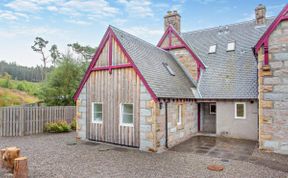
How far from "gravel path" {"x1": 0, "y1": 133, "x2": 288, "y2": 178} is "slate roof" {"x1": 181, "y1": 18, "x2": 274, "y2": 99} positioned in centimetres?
564

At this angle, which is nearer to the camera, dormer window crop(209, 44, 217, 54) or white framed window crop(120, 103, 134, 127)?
white framed window crop(120, 103, 134, 127)

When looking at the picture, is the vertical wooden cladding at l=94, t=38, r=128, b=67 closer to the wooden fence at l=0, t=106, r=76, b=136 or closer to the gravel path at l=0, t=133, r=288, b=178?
the gravel path at l=0, t=133, r=288, b=178

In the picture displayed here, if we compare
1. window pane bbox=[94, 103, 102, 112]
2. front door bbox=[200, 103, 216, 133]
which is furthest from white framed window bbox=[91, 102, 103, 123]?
front door bbox=[200, 103, 216, 133]

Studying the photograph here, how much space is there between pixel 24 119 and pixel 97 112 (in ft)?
18.0

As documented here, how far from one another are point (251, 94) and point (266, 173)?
6091 mm

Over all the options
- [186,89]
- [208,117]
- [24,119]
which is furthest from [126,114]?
[24,119]

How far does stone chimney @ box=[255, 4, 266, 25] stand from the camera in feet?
47.3

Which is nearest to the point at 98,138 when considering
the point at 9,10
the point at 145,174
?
the point at 145,174

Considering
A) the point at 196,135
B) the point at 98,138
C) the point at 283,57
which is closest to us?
the point at 283,57

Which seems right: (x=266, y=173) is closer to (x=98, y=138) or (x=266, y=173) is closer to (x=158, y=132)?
(x=158, y=132)

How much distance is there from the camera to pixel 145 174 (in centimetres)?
614

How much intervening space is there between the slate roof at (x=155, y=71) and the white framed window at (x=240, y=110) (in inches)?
114

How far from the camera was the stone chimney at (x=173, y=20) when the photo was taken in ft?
51.9

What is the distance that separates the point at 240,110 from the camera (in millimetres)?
11922
